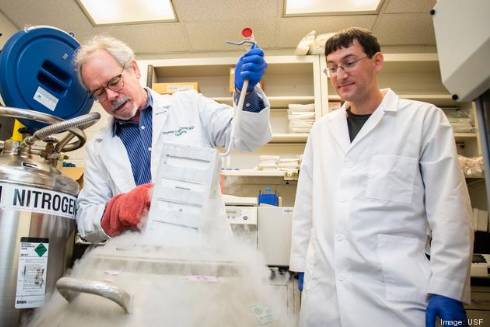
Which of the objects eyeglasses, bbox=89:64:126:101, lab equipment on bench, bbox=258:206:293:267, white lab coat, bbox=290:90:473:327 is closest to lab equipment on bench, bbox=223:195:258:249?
lab equipment on bench, bbox=258:206:293:267

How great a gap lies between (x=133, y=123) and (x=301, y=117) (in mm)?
1694

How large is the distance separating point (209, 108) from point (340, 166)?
20.4 inches

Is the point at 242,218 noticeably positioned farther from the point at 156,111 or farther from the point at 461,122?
the point at 461,122

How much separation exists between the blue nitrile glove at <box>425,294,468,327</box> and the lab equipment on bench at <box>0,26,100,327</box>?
0.94 metres

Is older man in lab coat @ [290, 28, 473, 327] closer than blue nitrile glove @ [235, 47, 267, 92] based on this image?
No

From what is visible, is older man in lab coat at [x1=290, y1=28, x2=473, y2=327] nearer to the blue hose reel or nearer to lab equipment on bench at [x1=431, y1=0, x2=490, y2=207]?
lab equipment on bench at [x1=431, y1=0, x2=490, y2=207]

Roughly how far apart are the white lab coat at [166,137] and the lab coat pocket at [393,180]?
0.40 metres

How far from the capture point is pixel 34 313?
602 millimetres

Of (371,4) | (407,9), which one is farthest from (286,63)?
(407,9)

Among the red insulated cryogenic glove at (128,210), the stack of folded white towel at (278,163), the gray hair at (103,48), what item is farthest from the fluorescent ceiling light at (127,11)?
the red insulated cryogenic glove at (128,210)

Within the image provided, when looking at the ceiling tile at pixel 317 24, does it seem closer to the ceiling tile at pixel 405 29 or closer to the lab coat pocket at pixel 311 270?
the ceiling tile at pixel 405 29

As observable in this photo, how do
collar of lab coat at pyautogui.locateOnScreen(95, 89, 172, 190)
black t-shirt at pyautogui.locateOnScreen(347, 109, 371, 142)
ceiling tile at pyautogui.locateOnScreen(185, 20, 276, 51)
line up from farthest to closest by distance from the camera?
ceiling tile at pyautogui.locateOnScreen(185, 20, 276, 51) < black t-shirt at pyautogui.locateOnScreen(347, 109, 371, 142) < collar of lab coat at pyautogui.locateOnScreen(95, 89, 172, 190)

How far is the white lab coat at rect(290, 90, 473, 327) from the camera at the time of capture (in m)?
0.94

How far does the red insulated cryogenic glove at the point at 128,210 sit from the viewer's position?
675mm
